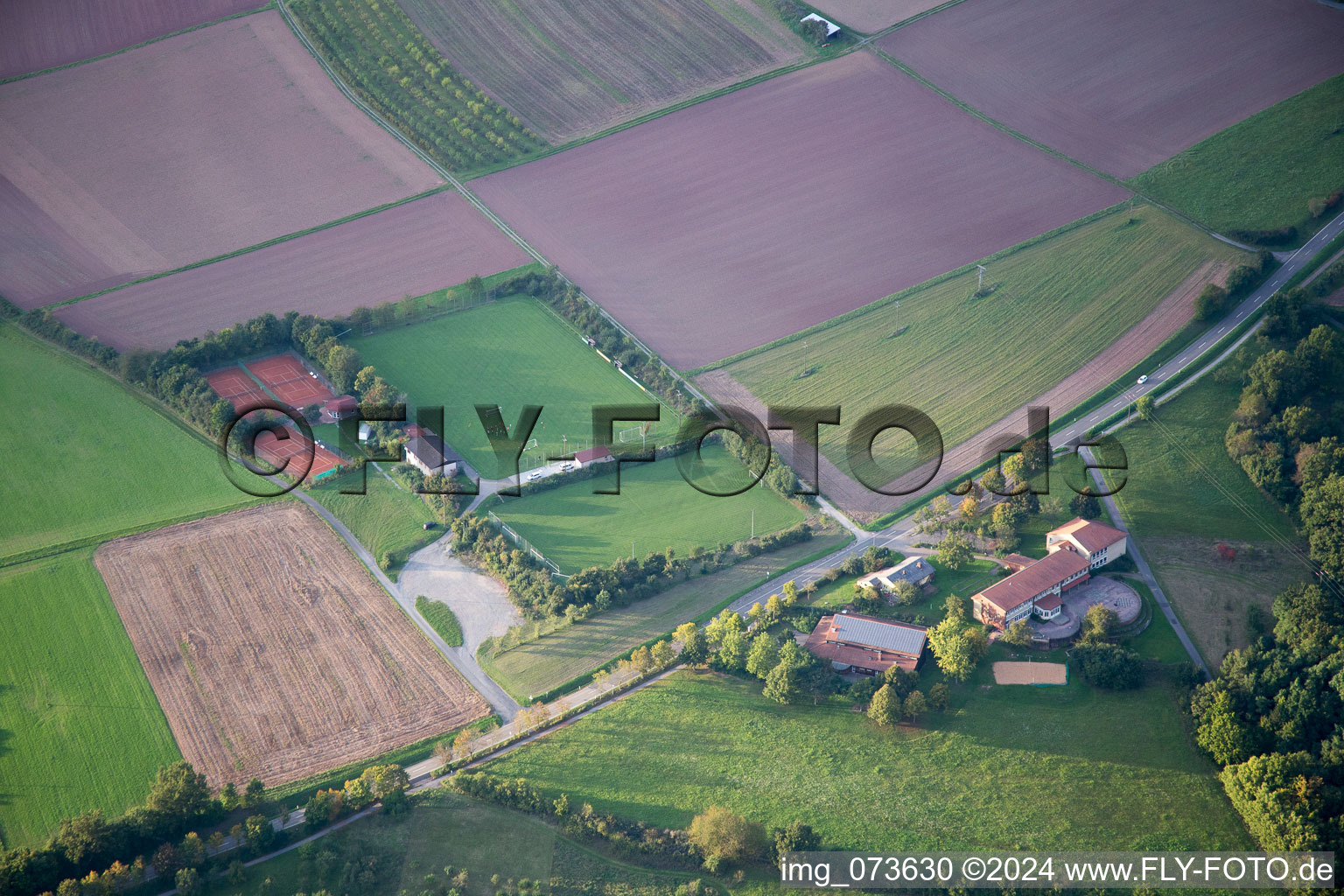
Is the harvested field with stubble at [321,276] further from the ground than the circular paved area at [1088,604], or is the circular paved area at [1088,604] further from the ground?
the harvested field with stubble at [321,276]

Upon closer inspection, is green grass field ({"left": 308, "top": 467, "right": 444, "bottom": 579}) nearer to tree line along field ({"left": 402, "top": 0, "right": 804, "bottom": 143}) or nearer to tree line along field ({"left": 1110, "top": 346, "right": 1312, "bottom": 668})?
tree line along field ({"left": 1110, "top": 346, "right": 1312, "bottom": 668})

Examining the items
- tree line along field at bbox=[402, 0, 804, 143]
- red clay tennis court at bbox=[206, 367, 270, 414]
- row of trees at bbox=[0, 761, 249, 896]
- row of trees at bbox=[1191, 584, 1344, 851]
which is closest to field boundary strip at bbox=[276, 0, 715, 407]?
tree line along field at bbox=[402, 0, 804, 143]

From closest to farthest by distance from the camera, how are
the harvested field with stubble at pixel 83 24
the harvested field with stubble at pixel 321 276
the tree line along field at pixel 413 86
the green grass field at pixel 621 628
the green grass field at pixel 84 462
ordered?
the green grass field at pixel 621 628 < the green grass field at pixel 84 462 < the harvested field with stubble at pixel 321 276 < the tree line along field at pixel 413 86 < the harvested field with stubble at pixel 83 24

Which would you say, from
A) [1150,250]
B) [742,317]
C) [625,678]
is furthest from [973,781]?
[1150,250]

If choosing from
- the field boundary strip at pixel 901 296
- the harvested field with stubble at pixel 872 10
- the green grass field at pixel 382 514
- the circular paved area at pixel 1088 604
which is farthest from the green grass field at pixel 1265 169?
the green grass field at pixel 382 514

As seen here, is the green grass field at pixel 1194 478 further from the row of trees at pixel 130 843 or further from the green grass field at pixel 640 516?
the row of trees at pixel 130 843

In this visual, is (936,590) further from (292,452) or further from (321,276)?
(321,276)
